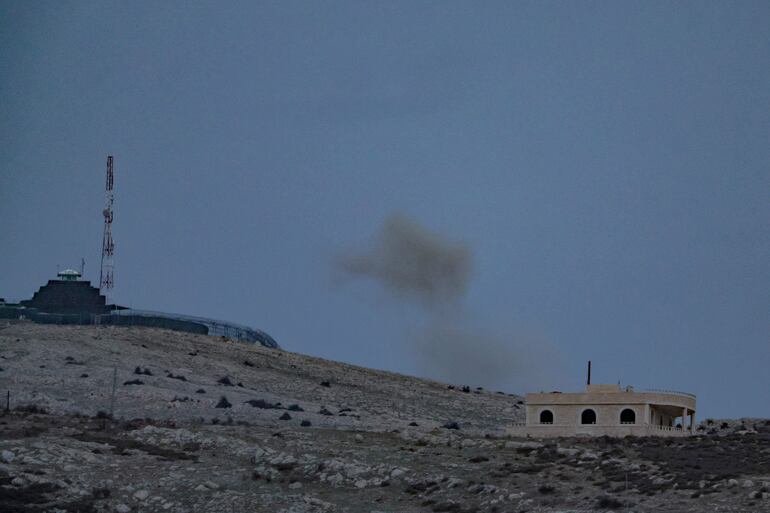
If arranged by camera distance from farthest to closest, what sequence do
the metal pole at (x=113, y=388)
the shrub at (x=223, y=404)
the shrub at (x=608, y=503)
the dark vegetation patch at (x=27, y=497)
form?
1. the shrub at (x=223, y=404)
2. the metal pole at (x=113, y=388)
3. the dark vegetation patch at (x=27, y=497)
4. the shrub at (x=608, y=503)

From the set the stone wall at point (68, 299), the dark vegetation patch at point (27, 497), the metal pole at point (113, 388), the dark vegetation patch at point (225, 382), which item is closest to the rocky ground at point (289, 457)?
the dark vegetation patch at point (27, 497)

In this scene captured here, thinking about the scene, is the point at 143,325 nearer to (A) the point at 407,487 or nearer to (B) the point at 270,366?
(B) the point at 270,366

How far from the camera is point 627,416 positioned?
3017 inches

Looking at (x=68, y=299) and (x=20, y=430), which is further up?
(x=68, y=299)

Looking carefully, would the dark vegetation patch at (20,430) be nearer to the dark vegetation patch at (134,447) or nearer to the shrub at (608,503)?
the dark vegetation patch at (134,447)

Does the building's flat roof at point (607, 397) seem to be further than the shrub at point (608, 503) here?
Yes

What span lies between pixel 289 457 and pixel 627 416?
18450mm

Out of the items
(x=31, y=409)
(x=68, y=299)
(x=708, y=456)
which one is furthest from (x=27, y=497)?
(x=68, y=299)

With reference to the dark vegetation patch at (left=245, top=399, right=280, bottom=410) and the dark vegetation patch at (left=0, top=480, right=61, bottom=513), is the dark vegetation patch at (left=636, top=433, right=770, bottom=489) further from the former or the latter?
the dark vegetation patch at (left=0, top=480, right=61, bottom=513)

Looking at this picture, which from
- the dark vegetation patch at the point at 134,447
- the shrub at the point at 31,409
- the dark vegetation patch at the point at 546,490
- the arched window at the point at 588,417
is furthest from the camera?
the arched window at the point at 588,417

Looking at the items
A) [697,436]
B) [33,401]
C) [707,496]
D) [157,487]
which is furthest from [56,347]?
[707,496]

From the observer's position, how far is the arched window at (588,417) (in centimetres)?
7696

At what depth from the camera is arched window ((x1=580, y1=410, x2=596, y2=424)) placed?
77.0 metres

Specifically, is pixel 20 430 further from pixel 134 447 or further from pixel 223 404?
pixel 223 404
